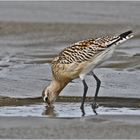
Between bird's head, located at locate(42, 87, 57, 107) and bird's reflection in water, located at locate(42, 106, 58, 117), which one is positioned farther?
bird's head, located at locate(42, 87, 57, 107)

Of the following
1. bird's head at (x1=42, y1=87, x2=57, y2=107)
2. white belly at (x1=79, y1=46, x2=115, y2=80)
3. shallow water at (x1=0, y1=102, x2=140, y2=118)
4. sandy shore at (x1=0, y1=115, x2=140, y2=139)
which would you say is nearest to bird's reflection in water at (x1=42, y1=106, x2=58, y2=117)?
shallow water at (x1=0, y1=102, x2=140, y2=118)

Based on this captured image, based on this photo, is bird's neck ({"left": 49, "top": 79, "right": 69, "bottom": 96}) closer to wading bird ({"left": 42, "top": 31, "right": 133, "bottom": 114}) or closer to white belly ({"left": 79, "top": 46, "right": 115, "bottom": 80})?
wading bird ({"left": 42, "top": 31, "right": 133, "bottom": 114})

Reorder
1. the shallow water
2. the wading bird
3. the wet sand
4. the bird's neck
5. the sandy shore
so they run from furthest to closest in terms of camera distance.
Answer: the bird's neck, the wading bird, the shallow water, the wet sand, the sandy shore

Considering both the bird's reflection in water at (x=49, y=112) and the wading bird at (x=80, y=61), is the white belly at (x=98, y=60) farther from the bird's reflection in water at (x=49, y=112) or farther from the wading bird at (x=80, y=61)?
the bird's reflection in water at (x=49, y=112)

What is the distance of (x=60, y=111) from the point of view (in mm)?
10352

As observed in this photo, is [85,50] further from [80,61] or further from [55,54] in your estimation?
[55,54]

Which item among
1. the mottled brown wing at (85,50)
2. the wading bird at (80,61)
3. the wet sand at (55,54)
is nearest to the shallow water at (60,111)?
the wading bird at (80,61)

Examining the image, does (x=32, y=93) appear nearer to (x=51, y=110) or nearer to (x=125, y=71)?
(x=51, y=110)

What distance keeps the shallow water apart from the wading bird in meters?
0.14

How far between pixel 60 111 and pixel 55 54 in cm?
385

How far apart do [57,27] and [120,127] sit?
716 centimetres

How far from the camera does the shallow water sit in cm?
1004

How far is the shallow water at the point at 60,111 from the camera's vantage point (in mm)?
10042

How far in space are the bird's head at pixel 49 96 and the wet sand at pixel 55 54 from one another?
0.22 m
